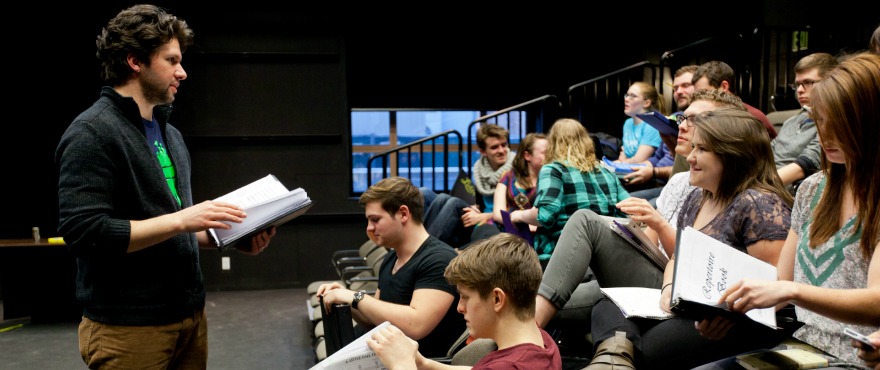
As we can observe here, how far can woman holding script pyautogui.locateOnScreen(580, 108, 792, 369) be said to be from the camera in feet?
7.10

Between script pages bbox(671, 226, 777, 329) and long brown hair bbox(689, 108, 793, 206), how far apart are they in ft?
1.90

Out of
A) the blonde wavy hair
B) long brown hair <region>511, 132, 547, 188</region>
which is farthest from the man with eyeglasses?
long brown hair <region>511, 132, 547, 188</region>

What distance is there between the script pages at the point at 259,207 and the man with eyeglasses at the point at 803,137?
2.37 metres

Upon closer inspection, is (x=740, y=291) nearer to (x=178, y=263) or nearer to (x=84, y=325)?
(x=178, y=263)

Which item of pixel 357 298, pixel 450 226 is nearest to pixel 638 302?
pixel 357 298

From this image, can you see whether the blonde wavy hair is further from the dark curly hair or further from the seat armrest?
the dark curly hair

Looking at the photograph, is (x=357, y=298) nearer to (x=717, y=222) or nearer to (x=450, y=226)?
(x=717, y=222)

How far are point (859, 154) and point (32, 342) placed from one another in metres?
4.99

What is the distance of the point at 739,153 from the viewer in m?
2.32

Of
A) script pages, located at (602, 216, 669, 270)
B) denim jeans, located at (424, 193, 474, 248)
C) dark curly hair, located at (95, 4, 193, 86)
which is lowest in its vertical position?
denim jeans, located at (424, 193, 474, 248)

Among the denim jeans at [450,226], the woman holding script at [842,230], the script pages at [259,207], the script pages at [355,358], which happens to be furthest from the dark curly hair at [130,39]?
the denim jeans at [450,226]

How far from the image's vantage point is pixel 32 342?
4.94 meters

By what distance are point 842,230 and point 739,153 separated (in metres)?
0.71

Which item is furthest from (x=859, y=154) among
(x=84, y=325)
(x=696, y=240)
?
(x=84, y=325)
